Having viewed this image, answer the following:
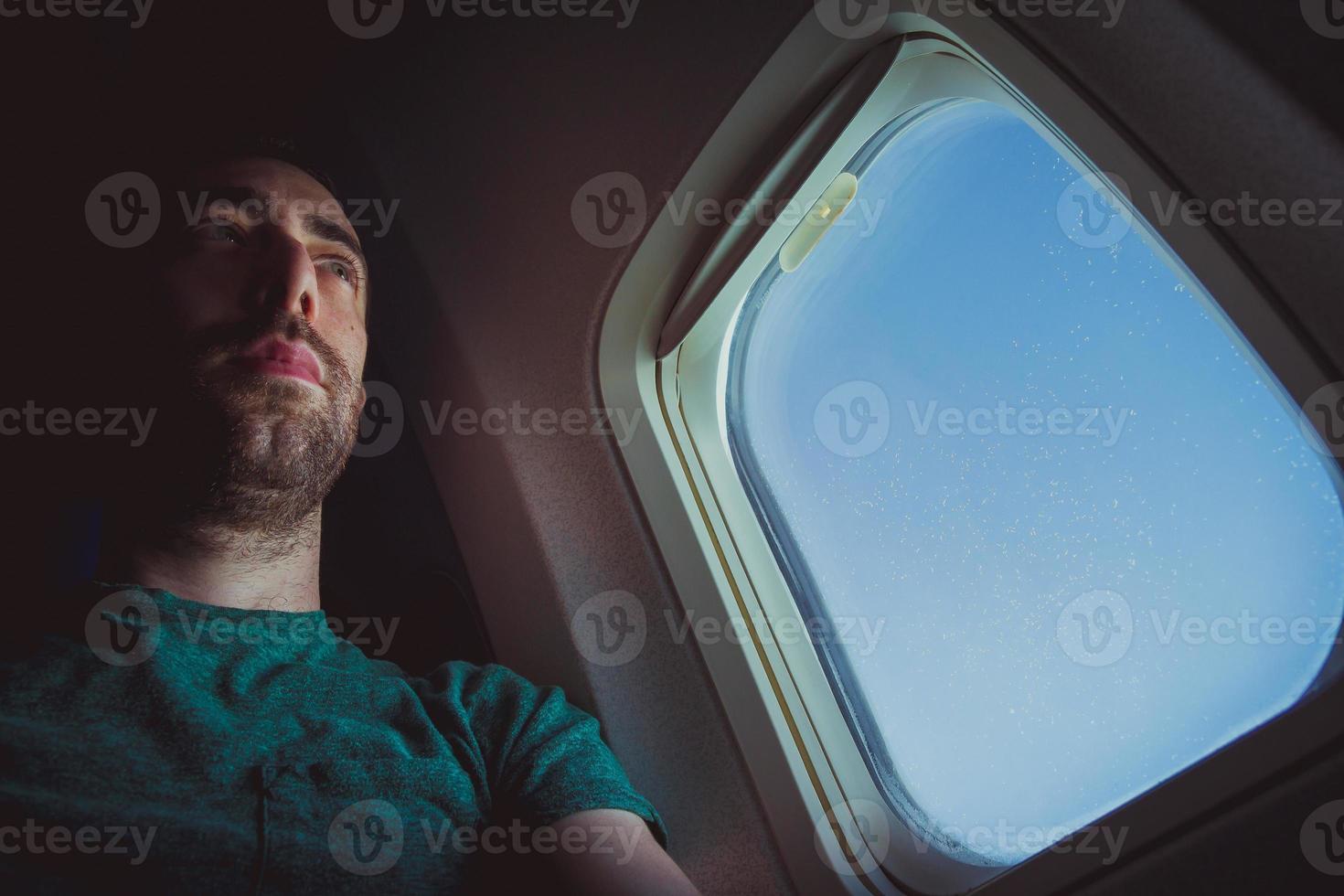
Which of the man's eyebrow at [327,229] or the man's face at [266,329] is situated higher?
the man's eyebrow at [327,229]

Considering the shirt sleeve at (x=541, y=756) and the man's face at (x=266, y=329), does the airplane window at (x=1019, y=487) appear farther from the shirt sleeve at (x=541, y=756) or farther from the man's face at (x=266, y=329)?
the man's face at (x=266, y=329)

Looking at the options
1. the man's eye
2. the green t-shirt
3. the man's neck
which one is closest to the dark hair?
the man's eye

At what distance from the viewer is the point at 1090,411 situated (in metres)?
1.06

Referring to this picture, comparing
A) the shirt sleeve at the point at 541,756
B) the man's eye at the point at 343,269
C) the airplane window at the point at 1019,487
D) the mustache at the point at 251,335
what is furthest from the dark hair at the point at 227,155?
the shirt sleeve at the point at 541,756

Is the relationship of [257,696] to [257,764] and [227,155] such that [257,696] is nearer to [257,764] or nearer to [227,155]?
[257,764]

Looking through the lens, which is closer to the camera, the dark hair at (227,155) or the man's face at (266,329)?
the man's face at (266,329)

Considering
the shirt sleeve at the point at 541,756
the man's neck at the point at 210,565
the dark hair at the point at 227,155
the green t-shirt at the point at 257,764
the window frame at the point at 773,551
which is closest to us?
the window frame at the point at 773,551

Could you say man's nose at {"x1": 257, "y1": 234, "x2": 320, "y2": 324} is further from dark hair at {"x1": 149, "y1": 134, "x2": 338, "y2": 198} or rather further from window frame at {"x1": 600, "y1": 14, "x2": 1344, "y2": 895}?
window frame at {"x1": 600, "y1": 14, "x2": 1344, "y2": 895}

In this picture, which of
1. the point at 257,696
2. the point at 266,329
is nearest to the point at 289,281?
the point at 266,329

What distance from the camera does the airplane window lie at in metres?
0.90

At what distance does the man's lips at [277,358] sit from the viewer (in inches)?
49.6

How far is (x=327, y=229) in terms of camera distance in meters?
1.46

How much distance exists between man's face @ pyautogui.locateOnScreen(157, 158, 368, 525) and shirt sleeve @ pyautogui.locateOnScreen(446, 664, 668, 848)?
46 centimetres

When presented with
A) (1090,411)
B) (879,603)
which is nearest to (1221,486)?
(1090,411)
